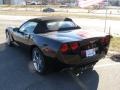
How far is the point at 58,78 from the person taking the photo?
19.4 feet

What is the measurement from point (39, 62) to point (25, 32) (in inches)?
57.5

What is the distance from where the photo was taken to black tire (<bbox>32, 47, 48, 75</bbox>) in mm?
5853

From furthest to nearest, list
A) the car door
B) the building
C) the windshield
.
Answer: the building, the car door, the windshield

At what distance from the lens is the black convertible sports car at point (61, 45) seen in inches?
211

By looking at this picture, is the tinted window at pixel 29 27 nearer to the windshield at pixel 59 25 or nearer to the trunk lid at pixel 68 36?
the windshield at pixel 59 25

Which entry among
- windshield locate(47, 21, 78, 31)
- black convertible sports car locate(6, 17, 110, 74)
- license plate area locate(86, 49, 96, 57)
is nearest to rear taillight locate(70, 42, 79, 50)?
black convertible sports car locate(6, 17, 110, 74)

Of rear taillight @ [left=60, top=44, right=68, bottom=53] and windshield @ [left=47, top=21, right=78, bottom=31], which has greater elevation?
windshield @ [left=47, top=21, right=78, bottom=31]

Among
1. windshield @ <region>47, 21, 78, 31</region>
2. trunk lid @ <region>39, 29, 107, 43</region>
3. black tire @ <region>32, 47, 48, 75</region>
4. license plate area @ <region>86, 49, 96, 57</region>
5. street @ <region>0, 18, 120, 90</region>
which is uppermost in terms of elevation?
windshield @ <region>47, 21, 78, 31</region>

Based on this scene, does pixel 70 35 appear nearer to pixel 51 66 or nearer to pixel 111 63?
pixel 51 66

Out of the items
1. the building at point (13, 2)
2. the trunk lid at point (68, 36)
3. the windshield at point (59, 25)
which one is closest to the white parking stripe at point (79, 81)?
the trunk lid at point (68, 36)

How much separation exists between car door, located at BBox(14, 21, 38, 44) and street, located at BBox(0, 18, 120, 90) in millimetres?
666

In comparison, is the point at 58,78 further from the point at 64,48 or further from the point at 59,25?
the point at 59,25

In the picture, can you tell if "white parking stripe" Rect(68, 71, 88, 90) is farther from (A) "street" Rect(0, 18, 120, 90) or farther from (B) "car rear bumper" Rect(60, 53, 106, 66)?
(B) "car rear bumper" Rect(60, 53, 106, 66)

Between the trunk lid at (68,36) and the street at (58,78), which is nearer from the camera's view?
the street at (58,78)
